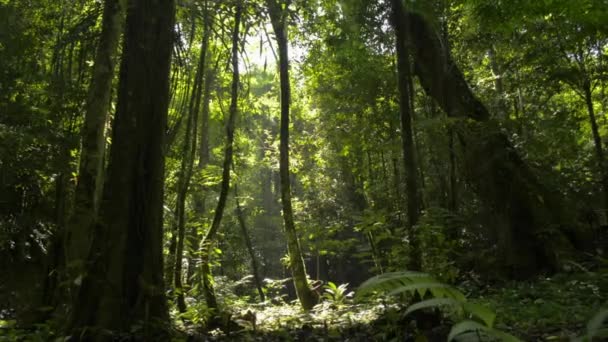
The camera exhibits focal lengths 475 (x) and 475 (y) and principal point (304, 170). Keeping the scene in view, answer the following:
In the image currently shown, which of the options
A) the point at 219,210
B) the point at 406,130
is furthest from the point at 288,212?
the point at 406,130

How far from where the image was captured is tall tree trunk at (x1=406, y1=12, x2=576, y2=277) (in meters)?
8.51

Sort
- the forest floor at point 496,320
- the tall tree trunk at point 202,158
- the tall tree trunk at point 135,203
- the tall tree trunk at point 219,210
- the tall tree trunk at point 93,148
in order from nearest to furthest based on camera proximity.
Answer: the forest floor at point 496,320
the tall tree trunk at point 135,203
the tall tree trunk at point 93,148
the tall tree trunk at point 219,210
the tall tree trunk at point 202,158

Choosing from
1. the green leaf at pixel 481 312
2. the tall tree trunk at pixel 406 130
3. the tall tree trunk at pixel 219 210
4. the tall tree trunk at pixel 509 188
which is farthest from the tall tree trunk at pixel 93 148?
the tall tree trunk at pixel 509 188

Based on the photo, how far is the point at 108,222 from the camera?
5094mm

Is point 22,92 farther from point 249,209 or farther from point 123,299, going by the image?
point 249,209

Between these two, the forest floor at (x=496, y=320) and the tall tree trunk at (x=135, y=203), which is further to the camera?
the tall tree trunk at (x=135, y=203)

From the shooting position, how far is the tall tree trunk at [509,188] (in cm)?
851

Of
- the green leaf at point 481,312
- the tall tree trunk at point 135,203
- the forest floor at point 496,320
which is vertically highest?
the tall tree trunk at point 135,203

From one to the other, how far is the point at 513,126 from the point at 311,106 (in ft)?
30.2

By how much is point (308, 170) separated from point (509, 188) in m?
10.2

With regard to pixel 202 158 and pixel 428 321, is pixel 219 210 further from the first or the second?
pixel 202 158

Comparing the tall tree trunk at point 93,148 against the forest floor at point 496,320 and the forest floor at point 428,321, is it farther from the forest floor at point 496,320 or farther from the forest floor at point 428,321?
the forest floor at point 496,320

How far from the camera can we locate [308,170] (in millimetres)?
18391

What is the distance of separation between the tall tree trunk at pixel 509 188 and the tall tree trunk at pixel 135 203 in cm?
531
